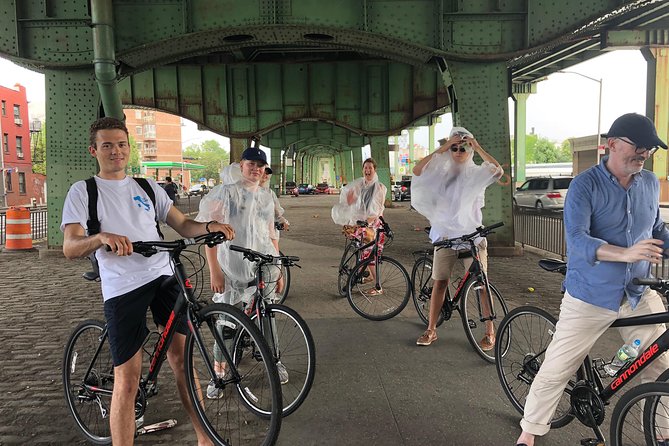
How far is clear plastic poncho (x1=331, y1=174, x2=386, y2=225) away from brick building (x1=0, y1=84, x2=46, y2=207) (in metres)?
48.1

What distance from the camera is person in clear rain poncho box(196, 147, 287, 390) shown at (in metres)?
4.06

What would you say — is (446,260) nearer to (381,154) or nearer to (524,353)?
(524,353)

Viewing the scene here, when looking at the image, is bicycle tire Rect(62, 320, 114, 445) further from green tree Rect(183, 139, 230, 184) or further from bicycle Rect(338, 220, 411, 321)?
green tree Rect(183, 139, 230, 184)

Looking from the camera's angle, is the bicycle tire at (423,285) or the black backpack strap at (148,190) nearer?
the black backpack strap at (148,190)

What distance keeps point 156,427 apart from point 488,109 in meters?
9.19

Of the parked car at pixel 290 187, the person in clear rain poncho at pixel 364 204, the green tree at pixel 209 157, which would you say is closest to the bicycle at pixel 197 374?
the person in clear rain poncho at pixel 364 204

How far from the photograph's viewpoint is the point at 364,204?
7.61m

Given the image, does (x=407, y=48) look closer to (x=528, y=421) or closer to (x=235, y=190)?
(x=235, y=190)

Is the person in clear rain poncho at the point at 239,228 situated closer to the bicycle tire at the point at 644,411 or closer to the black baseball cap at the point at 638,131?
the bicycle tire at the point at 644,411

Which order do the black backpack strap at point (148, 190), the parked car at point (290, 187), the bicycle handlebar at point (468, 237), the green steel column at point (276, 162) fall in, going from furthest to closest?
1. the parked car at point (290, 187)
2. the green steel column at point (276, 162)
3. the bicycle handlebar at point (468, 237)
4. the black backpack strap at point (148, 190)

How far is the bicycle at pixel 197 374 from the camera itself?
9.07ft

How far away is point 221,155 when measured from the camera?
150250 millimetres

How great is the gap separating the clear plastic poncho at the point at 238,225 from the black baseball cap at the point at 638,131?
268cm

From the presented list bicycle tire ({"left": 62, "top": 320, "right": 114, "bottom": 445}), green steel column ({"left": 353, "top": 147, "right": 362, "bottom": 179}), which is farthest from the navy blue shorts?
green steel column ({"left": 353, "top": 147, "right": 362, "bottom": 179})
